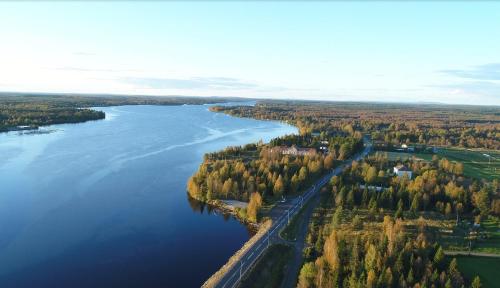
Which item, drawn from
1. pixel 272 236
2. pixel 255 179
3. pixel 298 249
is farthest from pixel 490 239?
pixel 255 179

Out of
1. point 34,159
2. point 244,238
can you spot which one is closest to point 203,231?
point 244,238

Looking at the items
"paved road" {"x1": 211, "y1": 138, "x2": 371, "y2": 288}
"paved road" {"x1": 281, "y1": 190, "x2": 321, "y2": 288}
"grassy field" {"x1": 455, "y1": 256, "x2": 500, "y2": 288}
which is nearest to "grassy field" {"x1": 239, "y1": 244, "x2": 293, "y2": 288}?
"paved road" {"x1": 281, "y1": 190, "x2": 321, "y2": 288}

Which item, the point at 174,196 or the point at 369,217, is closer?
the point at 369,217

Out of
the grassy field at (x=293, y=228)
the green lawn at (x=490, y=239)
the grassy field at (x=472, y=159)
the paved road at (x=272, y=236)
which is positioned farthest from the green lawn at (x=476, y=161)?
the grassy field at (x=293, y=228)

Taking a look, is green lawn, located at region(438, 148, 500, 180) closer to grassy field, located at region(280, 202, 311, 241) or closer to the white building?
the white building

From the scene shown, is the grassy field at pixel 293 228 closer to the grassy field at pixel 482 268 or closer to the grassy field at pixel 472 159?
the grassy field at pixel 482 268

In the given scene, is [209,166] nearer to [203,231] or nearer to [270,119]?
[203,231]

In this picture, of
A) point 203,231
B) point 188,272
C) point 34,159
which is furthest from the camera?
point 34,159
